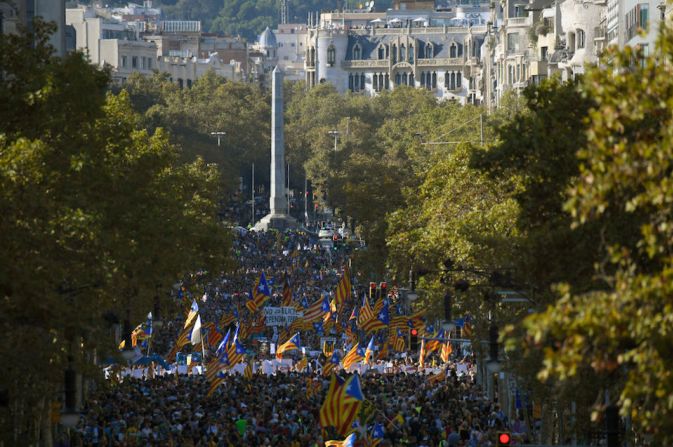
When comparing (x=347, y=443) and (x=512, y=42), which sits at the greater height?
(x=512, y=42)

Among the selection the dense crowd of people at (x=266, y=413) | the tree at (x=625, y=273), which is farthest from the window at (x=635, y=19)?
the tree at (x=625, y=273)

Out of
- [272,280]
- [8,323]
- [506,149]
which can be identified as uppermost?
[506,149]

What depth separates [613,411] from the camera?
3034cm

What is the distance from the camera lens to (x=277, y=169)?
16775cm

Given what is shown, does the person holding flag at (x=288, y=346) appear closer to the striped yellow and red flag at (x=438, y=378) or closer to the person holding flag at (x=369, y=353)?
Answer: the person holding flag at (x=369, y=353)

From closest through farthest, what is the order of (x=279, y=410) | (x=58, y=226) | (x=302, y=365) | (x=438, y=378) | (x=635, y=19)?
(x=58, y=226) < (x=279, y=410) < (x=438, y=378) < (x=635, y=19) < (x=302, y=365)

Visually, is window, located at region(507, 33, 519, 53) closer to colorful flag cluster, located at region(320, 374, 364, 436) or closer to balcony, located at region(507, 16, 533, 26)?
balcony, located at region(507, 16, 533, 26)

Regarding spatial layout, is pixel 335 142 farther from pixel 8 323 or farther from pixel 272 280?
pixel 8 323

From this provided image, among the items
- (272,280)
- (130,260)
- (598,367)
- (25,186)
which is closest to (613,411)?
(598,367)

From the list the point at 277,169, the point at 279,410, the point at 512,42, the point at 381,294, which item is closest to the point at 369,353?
the point at 381,294

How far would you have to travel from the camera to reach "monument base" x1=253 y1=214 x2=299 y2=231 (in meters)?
166

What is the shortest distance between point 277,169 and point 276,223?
4.28m

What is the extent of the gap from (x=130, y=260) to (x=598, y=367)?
26182mm

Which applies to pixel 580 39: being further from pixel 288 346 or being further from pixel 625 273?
pixel 625 273
